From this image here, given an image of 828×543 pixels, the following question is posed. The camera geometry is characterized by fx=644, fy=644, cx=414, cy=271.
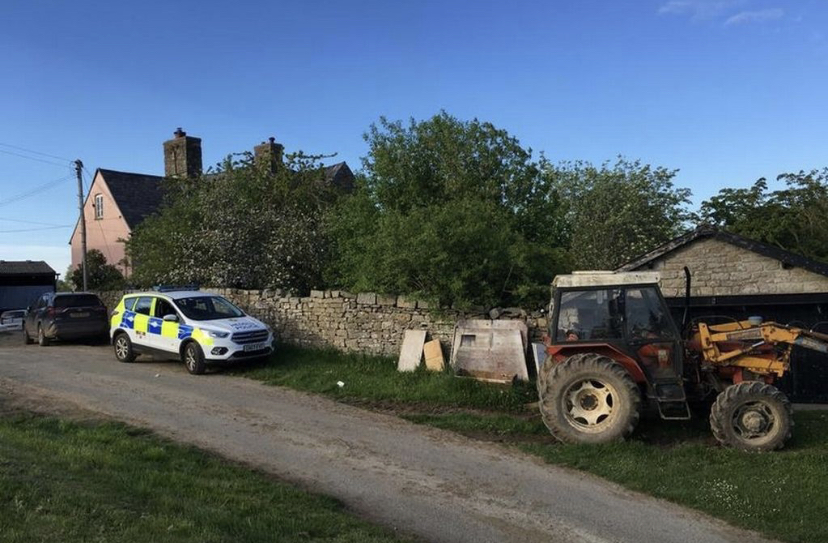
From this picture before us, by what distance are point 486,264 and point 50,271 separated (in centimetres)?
4241

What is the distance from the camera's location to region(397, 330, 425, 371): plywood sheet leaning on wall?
518 inches

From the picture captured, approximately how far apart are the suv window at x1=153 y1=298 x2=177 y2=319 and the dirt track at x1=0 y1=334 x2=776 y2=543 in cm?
191

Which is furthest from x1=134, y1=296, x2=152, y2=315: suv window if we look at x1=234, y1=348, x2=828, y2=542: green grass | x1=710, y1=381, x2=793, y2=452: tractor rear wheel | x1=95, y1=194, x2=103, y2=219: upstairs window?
x1=95, y1=194, x2=103, y2=219: upstairs window

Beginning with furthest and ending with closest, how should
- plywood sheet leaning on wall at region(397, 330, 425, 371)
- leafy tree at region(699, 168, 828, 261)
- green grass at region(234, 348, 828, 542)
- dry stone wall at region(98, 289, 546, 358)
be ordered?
leafy tree at region(699, 168, 828, 261) < dry stone wall at region(98, 289, 546, 358) < plywood sheet leaning on wall at region(397, 330, 425, 371) < green grass at region(234, 348, 828, 542)

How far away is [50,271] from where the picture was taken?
1805 inches

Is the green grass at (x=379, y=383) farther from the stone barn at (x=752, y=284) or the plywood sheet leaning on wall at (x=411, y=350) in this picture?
the stone barn at (x=752, y=284)

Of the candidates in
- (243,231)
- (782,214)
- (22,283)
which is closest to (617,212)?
(782,214)

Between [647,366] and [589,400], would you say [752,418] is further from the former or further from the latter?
[589,400]

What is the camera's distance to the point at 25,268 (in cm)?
4578

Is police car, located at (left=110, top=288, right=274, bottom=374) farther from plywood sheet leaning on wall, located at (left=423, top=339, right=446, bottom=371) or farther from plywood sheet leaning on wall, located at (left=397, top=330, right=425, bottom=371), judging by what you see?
plywood sheet leaning on wall, located at (left=423, top=339, right=446, bottom=371)

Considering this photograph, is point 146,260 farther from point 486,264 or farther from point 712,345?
point 712,345

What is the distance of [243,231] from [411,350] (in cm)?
845

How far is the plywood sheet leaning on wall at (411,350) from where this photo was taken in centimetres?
1316

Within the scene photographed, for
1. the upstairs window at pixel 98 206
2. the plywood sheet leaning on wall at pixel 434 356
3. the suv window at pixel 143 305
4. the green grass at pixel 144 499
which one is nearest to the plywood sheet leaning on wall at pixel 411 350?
the plywood sheet leaning on wall at pixel 434 356
